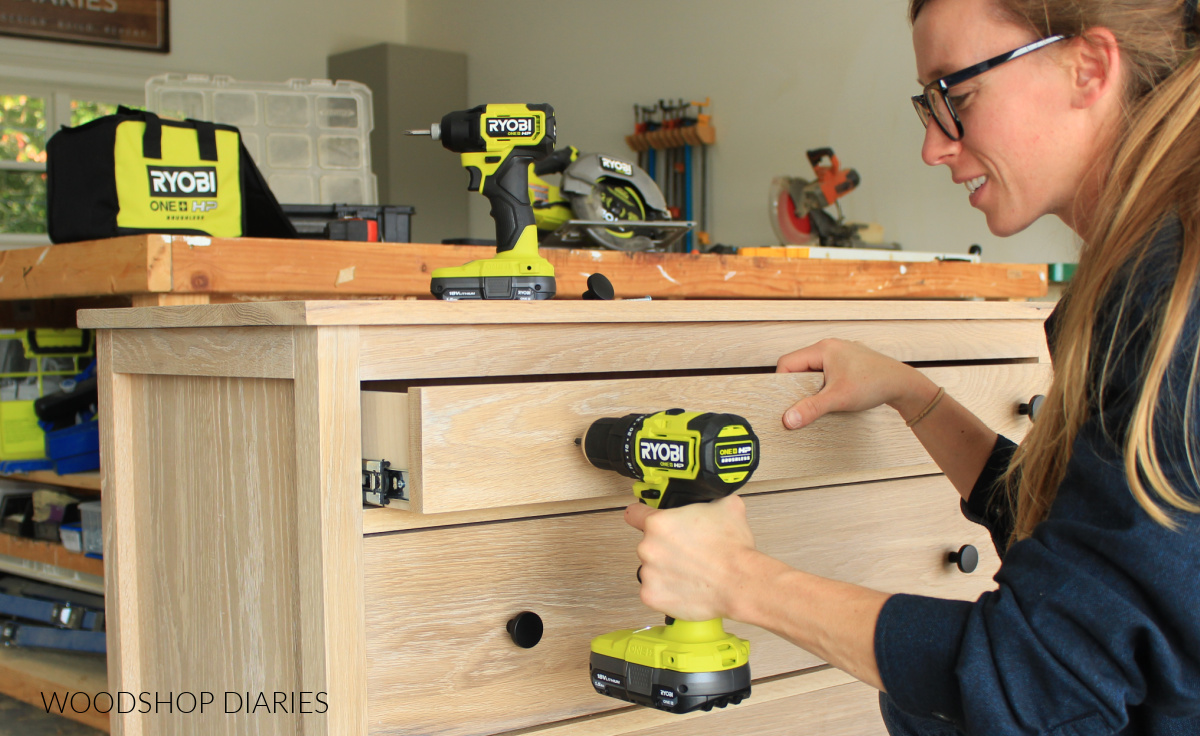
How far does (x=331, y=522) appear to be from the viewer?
29.2 inches

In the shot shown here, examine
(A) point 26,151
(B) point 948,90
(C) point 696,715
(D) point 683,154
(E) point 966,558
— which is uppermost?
(A) point 26,151

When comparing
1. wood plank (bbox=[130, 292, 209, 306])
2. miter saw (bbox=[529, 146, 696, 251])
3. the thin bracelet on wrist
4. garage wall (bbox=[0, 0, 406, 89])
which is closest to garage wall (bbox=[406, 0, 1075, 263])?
garage wall (bbox=[0, 0, 406, 89])

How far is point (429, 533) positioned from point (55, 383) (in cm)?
120

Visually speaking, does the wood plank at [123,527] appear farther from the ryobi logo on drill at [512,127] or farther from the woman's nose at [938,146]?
the woman's nose at [938,146]

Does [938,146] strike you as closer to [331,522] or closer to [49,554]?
[331,522]

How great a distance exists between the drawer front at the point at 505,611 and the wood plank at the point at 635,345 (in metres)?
0.13

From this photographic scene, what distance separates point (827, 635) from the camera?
659 mm

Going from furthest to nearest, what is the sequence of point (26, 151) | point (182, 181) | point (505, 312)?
point (26, 151) < point (182, 181) < point (505, 312)

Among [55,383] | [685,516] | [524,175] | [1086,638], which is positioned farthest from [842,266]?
[55,383]

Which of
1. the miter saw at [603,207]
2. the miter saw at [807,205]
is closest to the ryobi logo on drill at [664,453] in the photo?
the miter saw at [603,207]

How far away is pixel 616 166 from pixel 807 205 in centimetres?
148

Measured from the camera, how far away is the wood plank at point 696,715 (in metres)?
0.87

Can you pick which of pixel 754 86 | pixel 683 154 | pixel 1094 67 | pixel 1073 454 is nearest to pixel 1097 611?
pixel 1073 454

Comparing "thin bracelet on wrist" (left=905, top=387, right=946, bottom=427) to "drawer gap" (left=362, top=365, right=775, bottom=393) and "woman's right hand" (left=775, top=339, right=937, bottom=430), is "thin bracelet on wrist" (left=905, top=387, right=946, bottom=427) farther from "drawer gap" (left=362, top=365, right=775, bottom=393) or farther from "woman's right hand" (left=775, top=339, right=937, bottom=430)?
"drawer gap" (left=362, top=365, right=775, bottom=393)
